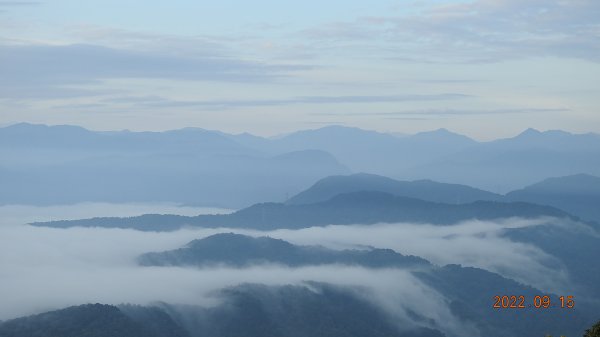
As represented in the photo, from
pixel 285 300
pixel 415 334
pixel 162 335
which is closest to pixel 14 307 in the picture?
pixel 162 335

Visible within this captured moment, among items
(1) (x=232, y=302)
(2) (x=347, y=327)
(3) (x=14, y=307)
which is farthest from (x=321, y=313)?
(3) (x=14, y=307)

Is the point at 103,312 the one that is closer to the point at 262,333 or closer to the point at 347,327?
the point at 262,333

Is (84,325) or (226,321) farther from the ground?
(84,325)

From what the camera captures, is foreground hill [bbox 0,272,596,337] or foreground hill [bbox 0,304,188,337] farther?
foreground hill [bbox 0,272,596,337]

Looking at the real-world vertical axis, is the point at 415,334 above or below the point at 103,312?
below

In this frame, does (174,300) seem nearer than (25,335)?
No

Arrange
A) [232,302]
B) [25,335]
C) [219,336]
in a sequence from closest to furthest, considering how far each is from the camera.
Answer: [25,335] → [219,336] → [232,302]

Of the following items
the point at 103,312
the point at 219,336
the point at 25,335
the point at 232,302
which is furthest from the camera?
the point at 232,302

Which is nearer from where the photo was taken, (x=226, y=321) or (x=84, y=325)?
(x=84, y=325)

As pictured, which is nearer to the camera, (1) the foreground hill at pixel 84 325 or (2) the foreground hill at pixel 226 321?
(1) the foreground hill at pixel 84 325
